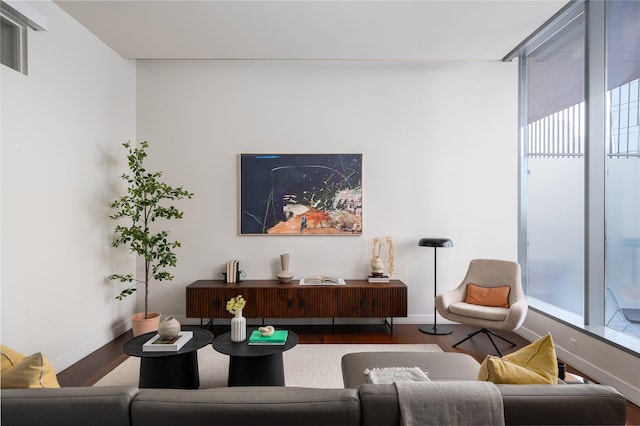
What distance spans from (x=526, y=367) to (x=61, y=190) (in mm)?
3677

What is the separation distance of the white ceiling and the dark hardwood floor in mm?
3143

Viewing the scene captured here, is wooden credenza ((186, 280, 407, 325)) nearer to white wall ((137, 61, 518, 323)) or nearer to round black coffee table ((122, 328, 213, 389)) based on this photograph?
white wall ((137, 61, 518, 323))

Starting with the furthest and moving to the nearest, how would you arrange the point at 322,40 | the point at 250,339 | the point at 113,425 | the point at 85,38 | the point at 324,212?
1. the point at 324,212
2. the point at 322,40
3. the point at 85,38
4. the point at 250,339
5. the point at 113,425

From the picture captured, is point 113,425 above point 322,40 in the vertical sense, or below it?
below

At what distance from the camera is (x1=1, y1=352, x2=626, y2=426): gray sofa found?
1388 millimetres

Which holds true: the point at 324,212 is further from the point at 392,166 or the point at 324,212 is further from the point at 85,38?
the point at 85,38

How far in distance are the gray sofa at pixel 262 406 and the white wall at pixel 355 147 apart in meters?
3.40

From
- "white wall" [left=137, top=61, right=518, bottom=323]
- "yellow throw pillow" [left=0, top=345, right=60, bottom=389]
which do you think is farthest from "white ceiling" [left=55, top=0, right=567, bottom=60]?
"yellow throw pillow" [left=0, top=345, right=60, bottom=389]

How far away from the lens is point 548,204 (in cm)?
424

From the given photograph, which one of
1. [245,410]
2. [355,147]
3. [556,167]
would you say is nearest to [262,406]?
[245,410]

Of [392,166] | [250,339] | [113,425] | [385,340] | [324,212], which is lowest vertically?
[385,340]

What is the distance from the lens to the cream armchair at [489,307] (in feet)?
11.9

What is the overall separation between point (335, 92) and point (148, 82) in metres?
2.27

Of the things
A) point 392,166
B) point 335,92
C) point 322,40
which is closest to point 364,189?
point 392,166
